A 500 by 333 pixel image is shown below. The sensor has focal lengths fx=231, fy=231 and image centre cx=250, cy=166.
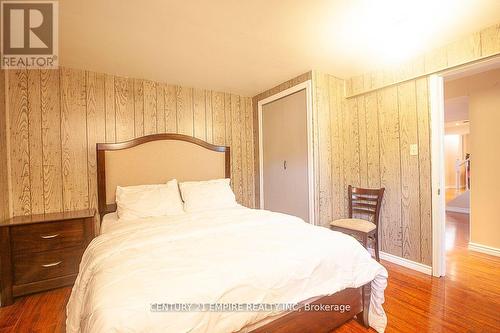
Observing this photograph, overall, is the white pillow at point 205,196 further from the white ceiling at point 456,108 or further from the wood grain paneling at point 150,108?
the white ceiling at point 456,108

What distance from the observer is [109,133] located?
2721mm

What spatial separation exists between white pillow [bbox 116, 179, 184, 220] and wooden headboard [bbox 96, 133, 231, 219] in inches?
9.8

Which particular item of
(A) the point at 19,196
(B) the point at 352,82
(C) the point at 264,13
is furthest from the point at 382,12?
(A) the point at 19,196

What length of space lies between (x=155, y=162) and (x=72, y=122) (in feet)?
3.11

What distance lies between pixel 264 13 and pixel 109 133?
217 cm

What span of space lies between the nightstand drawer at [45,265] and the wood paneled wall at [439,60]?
3607 mm

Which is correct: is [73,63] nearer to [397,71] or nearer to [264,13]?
[264,13]

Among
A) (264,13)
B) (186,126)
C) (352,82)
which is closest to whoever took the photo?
(264,13)

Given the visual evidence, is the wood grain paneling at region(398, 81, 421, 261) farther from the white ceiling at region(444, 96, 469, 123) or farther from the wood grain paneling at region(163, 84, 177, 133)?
the wood grain paneling at region(163, 84, 177, 133)

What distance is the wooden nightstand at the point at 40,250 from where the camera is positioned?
1962 mm

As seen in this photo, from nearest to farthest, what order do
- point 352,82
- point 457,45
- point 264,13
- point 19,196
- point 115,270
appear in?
point 115,270 → point 264,13 → point 457,45 → point 19,196 → point 352,82

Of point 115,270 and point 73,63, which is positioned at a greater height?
point 73,63

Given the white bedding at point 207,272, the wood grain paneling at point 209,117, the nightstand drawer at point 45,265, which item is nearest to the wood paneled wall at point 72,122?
the wood grain paneling at point 209,117

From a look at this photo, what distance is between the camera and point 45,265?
2.12 meters
